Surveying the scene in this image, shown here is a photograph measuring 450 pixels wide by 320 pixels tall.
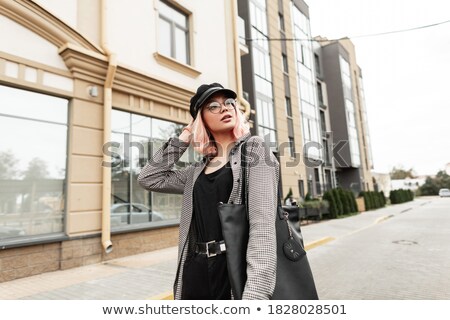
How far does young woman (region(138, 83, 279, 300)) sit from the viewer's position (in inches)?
50.7

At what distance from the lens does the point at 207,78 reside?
383 inches

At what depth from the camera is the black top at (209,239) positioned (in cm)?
147

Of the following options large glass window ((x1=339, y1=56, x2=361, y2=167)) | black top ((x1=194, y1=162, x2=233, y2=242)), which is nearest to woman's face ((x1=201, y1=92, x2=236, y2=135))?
black top ((x1=194, y1=162, x2=233, y2=242))

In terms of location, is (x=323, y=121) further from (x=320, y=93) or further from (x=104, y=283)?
(x=104, y=283)

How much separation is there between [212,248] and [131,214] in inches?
244

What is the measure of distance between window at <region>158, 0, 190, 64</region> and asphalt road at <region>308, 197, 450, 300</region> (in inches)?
255

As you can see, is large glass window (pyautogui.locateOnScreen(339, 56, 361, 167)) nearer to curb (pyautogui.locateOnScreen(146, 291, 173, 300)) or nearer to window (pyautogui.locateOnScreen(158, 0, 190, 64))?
window (pyautogui.locateOnScreen(158, 0, 190, 64))

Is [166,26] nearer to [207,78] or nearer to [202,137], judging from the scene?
[207,78]


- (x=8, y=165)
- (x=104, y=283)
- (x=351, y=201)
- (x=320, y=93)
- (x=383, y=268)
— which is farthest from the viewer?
(x=320, y=93)

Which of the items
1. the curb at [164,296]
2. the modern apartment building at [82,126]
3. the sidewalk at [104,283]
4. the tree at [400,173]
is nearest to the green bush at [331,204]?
the modern apartment building at [82,126]

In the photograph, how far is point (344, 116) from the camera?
2859 centimetres

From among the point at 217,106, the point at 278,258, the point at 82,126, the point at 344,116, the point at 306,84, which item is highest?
the point at 306,84

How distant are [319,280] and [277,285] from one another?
162 inches

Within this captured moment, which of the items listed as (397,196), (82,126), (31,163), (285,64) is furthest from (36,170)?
(397,196)
